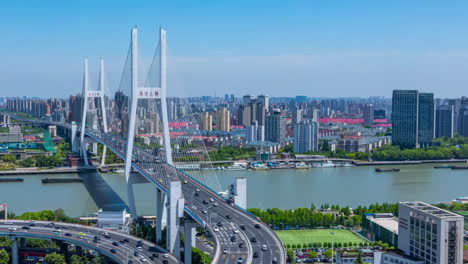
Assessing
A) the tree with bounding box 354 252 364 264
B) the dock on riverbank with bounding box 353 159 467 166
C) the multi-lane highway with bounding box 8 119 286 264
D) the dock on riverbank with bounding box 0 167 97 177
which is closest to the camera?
the multi-lane highway with bounding box 8 119 286 264

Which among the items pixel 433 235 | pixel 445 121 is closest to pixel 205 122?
pixel 445 121

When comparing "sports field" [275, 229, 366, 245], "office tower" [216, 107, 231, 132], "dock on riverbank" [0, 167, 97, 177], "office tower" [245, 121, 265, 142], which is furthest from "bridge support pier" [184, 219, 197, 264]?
"office tower" [216, 107, 231, 132]

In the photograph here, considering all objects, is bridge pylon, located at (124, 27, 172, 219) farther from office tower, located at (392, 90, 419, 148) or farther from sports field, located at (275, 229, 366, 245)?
office tower, located at (392, 90, 419, 148)

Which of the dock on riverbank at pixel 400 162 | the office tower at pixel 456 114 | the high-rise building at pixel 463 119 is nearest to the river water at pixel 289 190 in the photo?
the dock on riverbank at pixel 400 162

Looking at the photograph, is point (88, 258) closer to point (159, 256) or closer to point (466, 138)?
point (159, 256)

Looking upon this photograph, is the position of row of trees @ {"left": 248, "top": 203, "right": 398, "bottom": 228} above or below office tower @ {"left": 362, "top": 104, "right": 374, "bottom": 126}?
below

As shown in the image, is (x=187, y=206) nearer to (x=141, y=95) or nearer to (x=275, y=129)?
(x=141, y=95)

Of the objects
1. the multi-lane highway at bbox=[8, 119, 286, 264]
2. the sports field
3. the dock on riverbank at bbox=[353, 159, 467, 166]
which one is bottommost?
the sports field
